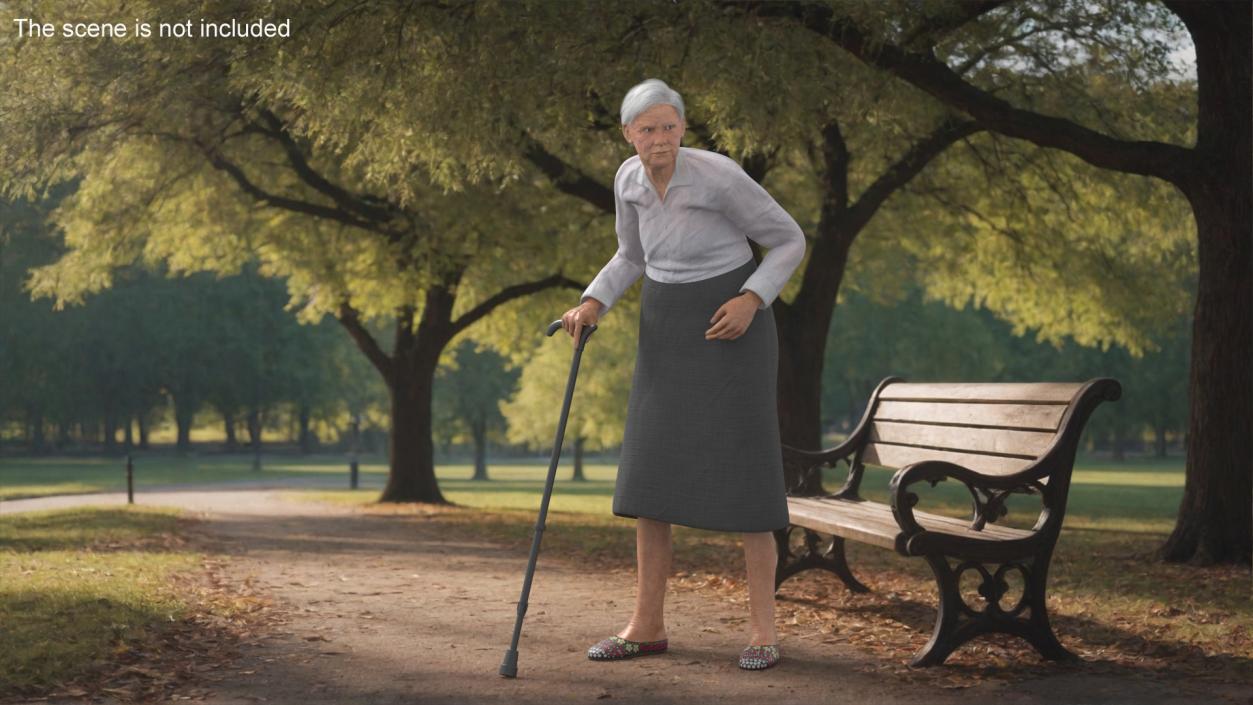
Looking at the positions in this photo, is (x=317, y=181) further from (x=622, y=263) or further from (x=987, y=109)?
(x=622, y=263)

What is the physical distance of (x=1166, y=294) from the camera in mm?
18047

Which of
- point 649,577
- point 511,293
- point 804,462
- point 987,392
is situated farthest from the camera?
point 511,293

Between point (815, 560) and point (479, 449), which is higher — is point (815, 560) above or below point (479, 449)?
above

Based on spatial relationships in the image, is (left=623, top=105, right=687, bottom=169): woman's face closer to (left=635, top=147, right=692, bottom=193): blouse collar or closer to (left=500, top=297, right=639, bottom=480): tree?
(left=635, top=147, right=692, bottom=193): blouse collar

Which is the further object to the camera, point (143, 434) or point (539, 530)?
point (143, 434)

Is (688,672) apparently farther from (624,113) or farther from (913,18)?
(913,18)

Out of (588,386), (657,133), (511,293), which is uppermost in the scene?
(511,293)

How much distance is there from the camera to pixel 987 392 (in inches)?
254

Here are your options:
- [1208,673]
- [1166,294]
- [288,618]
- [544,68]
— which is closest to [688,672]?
[1208,673]

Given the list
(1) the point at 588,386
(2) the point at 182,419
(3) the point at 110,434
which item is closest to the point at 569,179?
(1) the point at 588,386

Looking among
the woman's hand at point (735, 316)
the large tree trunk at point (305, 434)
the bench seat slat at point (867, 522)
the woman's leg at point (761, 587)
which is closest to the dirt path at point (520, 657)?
the woman's leg at point (761, 587)

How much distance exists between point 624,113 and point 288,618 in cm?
336

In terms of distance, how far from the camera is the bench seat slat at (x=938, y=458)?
5988 mm

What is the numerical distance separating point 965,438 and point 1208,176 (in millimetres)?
4291
